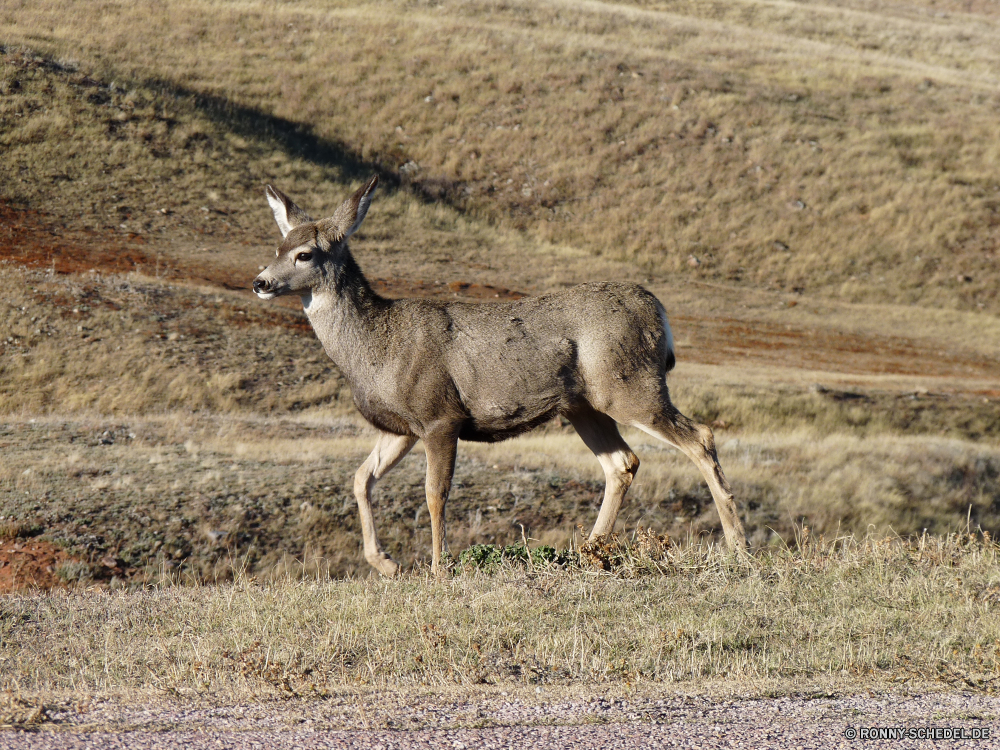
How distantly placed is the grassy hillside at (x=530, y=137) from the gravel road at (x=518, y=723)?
2613cm

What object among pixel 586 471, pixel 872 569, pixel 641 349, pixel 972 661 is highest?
pixel 641 349

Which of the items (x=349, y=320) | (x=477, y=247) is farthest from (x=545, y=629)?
(x=477, y=247)

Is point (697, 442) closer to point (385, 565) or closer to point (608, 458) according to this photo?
point (608, 458)

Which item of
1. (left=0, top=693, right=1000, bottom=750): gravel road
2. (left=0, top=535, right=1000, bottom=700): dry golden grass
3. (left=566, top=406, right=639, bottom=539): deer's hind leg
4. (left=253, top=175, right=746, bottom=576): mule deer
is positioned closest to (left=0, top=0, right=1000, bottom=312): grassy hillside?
(left=253, top=175, right=746, bottom=576): mule deer

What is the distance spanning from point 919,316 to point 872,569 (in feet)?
83.1

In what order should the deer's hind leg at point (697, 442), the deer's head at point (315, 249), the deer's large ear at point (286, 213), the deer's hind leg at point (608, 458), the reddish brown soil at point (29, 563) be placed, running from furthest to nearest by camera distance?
the reddish brown soil at point (29, 563), the deer's large ear at point (286, 213), the deer's hind leg at point (608, 458), the deer's head at point (315, 249), the deer's hind leg at point (697, 442)

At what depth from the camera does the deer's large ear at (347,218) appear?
8.56 m

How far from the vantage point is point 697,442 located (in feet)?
27.9

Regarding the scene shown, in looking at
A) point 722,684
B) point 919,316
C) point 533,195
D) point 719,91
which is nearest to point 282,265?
point 722,684

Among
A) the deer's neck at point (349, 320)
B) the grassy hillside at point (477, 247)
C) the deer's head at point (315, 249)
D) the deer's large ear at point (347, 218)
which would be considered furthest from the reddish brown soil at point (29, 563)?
the deer's large ear at point (347, 218)

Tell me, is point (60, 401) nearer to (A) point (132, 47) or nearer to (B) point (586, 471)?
(B) point (586, 471)

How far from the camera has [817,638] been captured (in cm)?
656

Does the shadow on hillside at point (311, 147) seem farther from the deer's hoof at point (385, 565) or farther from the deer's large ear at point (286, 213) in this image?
the deer's hoof at point (385, 565)

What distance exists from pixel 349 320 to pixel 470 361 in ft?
3.48
